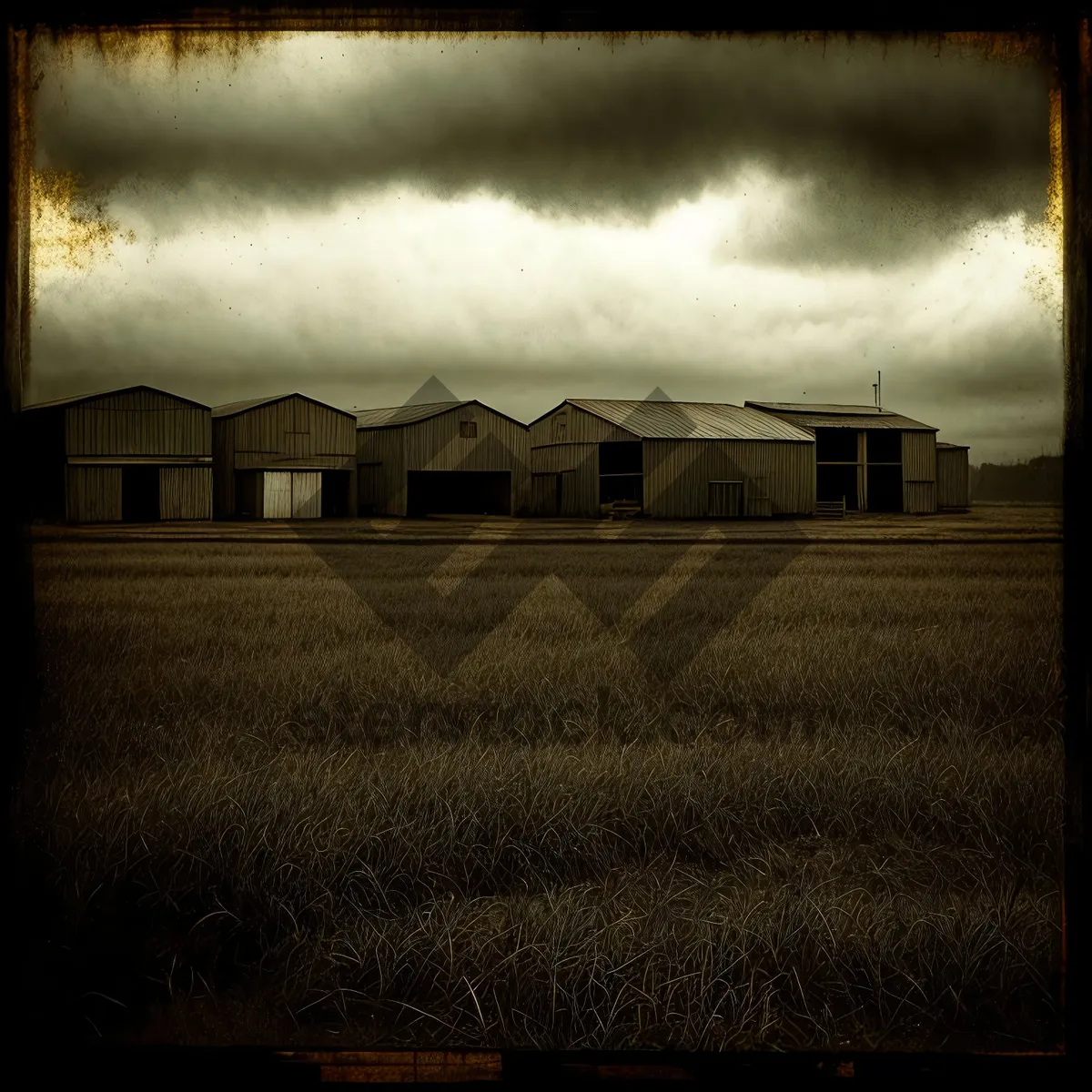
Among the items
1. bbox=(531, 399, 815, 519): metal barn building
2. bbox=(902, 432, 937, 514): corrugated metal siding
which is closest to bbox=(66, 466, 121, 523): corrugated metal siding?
bbox=(902, 432, 937, 514): corrugated metal siding

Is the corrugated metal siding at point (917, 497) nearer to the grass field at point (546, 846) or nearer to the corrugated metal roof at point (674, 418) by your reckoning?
the corrugated metal roof at point (674, 418)

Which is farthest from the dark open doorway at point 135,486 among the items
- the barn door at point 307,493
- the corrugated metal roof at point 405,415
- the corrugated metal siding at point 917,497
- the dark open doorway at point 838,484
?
the dark open doorway at point 838,484

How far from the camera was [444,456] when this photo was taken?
28.6 feet

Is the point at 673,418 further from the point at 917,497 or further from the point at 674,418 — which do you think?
the point at 917,497

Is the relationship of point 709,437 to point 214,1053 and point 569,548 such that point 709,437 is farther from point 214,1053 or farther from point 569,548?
point 214,1053

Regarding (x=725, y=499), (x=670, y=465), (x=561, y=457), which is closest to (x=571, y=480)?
(x=561, y=457)

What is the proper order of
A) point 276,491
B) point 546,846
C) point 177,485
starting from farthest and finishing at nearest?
1. point 276,491
2. point 177,485
3. point 546,846

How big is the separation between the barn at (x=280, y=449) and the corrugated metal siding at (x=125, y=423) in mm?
192

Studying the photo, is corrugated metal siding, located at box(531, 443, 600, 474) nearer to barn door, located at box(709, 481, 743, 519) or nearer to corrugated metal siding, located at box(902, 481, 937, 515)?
barn door, located at box(709, 481, 743, 519)

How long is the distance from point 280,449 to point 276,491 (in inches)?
94.1

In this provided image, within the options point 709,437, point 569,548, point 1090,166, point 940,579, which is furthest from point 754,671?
point 709,437

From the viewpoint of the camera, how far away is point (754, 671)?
5559mm

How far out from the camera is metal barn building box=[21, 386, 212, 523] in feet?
7.77

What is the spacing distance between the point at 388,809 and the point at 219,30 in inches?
96.0
